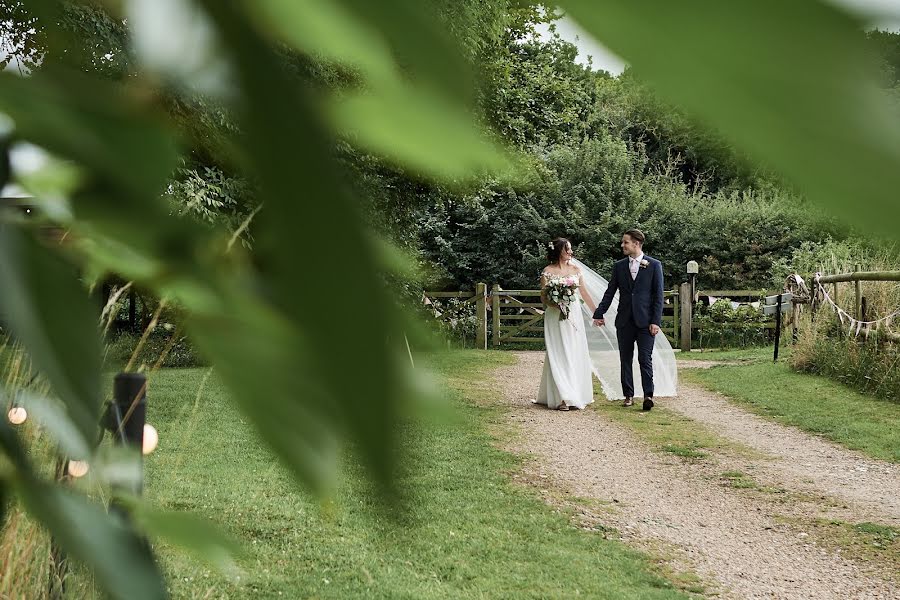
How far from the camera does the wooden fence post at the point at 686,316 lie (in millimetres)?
14398

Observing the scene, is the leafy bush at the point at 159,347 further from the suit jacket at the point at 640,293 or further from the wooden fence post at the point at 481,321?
the wooden fence post at the point at 481,321

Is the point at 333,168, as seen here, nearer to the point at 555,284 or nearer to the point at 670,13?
the point at 670,13

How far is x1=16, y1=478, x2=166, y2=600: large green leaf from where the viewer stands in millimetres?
154

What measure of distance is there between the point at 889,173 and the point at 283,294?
0.06 metres

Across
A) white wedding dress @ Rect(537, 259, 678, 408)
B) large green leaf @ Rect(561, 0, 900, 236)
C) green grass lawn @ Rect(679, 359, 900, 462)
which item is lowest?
green grass lawn @ Rect(679, 359, 900, 462)

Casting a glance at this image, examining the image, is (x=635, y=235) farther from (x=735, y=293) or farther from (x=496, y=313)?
(x=496, y=313)

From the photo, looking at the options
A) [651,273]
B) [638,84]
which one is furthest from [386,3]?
[651,273]

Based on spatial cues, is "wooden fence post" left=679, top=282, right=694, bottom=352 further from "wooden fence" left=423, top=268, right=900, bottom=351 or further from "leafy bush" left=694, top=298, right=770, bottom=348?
"leafy bush" left=694, top=298, right=770, bottom=348

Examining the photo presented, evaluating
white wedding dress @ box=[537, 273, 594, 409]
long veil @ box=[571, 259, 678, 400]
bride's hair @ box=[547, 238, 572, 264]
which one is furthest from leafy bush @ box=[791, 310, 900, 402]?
bride's hair @ box=[547, 238, 572, 264]

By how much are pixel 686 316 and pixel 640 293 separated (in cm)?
754

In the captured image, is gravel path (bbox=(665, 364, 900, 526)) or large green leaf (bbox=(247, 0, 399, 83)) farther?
gravel path (bbox=(665, 364, 900, 526))

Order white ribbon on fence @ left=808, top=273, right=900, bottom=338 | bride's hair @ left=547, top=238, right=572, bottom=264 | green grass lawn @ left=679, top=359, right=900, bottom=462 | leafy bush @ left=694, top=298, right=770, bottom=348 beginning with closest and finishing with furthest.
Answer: green grass lawn @ left=679, top=359, right=900, bottom=462 < bride's hair @ left=547, top=238, right=572, bottom=264 < white ribbon on fence @ left=808, top=273, right=900, bottom=338 < leafy bush @ left=694, top=298, right=770, bottom=348

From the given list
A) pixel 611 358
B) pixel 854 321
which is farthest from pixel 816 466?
pixel 854 321

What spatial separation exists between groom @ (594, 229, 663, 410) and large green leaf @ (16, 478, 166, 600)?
23.3 ft
